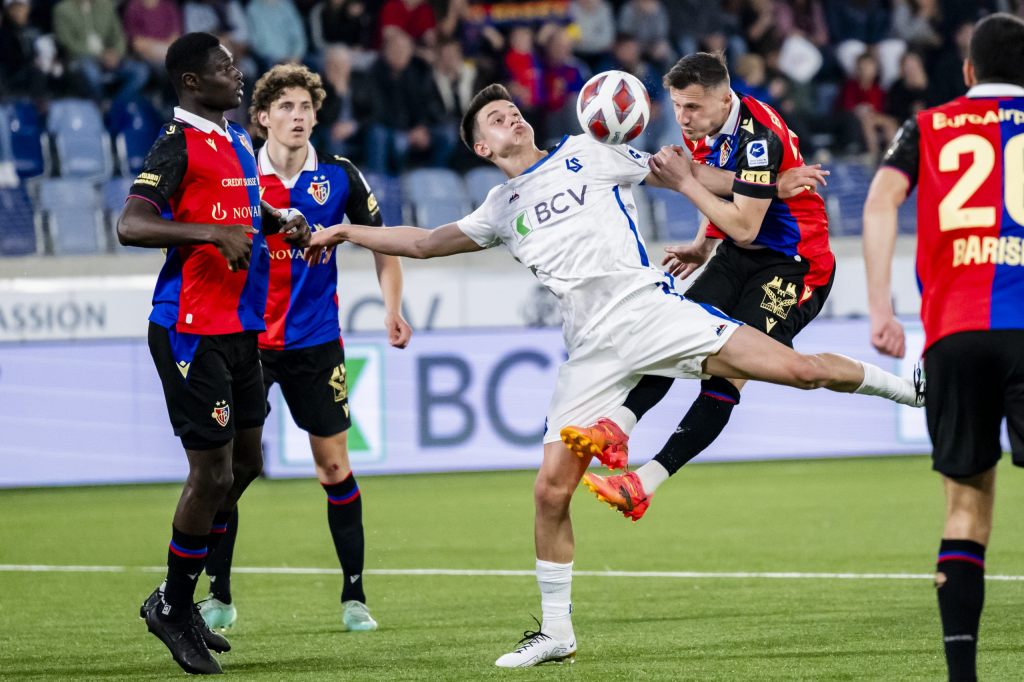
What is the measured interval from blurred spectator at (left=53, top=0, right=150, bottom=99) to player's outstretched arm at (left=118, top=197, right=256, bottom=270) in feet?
34.4

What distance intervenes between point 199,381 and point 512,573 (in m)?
3.06

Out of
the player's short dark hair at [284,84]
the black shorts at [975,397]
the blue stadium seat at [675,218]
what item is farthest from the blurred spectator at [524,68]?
the black shorts at [975,397]

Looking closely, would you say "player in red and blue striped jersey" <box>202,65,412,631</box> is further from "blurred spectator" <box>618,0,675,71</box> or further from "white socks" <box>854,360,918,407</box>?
"blurred spectator" <box>618,0,675,71</box>

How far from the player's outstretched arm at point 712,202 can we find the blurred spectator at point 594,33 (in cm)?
1163

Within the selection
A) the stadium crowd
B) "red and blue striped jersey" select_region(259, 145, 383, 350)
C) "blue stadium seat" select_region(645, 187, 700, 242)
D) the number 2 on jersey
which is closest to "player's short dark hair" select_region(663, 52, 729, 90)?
"red and blue striped jersey" select_region(259, 145, 383, 350)

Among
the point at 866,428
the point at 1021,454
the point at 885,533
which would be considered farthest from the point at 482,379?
the point at 1021,454

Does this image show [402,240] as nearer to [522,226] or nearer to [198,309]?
[522,226]

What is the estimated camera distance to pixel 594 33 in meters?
18.0

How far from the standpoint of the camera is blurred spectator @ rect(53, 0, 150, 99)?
1578cm

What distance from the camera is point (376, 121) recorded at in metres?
16.3

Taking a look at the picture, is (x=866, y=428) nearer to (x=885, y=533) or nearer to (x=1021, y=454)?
(x=885, y=533)

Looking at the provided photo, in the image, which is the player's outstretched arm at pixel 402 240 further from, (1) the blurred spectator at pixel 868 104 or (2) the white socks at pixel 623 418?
(1) the blurred spectator at pixel 868 104

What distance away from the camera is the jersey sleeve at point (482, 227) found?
6320 millimetres

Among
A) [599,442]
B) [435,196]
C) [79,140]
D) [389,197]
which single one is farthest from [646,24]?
[599,442]
